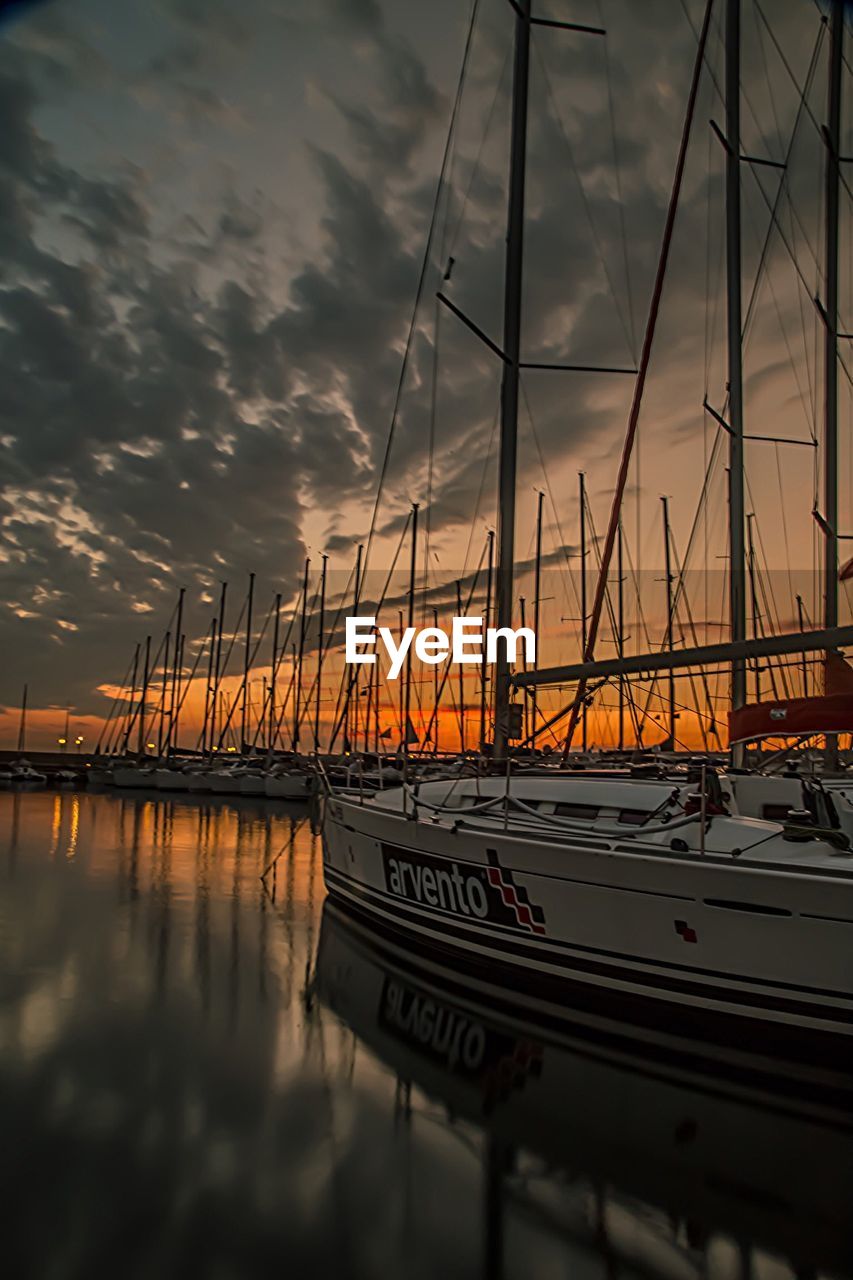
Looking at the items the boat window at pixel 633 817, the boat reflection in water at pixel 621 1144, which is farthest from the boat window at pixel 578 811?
the boat reflection in water at pixel 621 1144

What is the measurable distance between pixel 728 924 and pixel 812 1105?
126cm

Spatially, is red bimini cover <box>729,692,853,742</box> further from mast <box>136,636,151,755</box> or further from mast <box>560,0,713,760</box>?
mast <box>136,636,151,755</box>

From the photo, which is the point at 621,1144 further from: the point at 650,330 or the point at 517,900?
the point at 650,330

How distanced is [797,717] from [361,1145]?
566cm

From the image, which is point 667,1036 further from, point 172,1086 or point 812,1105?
point 172,1086

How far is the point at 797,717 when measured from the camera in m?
7.83

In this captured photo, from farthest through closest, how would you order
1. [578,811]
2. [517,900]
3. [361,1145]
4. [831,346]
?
[831,346], [578,811], [517,900], [361,1145]

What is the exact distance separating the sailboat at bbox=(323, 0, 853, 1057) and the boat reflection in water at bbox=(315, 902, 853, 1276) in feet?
1.61

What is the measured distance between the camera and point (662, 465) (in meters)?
19.1

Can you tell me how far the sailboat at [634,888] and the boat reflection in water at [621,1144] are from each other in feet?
1.61

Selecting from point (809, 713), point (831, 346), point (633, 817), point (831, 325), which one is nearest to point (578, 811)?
point (633, 817)

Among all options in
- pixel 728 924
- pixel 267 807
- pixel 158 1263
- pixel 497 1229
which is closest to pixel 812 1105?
pixel 728 924

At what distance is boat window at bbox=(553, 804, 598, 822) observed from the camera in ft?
26.6

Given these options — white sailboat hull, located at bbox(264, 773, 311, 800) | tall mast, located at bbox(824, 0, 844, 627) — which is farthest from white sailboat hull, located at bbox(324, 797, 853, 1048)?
white sailboat hull, located at bbox(264, 773, 311, 800)
